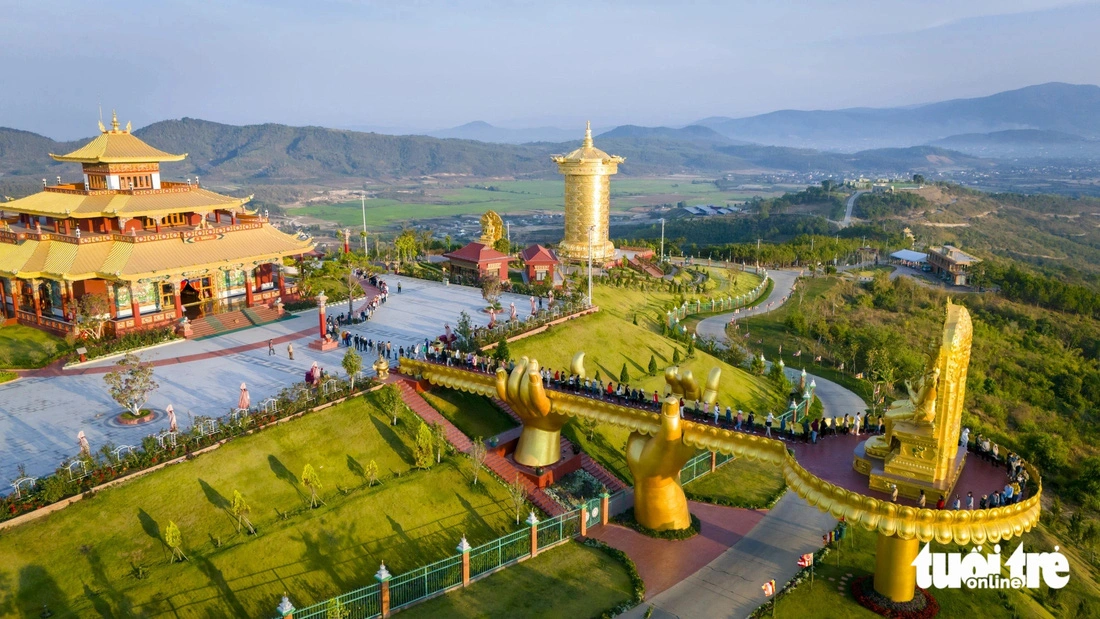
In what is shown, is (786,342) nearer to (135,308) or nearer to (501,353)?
(501,353)

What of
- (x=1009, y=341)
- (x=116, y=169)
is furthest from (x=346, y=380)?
(x=1009, y=341)

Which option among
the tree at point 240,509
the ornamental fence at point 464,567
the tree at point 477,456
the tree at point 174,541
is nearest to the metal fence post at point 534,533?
the ornamental fence at point 464,567

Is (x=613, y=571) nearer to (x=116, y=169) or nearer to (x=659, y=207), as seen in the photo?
(x=116, y=169)

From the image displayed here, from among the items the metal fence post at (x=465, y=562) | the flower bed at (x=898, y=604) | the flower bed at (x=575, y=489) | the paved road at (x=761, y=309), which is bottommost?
the paved road at (x=761, y=309)

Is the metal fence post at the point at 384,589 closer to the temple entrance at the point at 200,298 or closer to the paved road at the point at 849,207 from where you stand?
the temple entrance at the point at 200,298

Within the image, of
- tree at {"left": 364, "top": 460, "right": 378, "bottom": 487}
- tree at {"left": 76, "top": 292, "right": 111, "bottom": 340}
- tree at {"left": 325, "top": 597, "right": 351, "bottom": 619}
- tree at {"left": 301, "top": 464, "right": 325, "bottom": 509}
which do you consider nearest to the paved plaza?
tree at {"left": 76, "top": 292, "right": 111, "bottom": 340}
